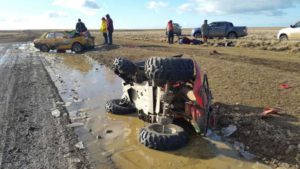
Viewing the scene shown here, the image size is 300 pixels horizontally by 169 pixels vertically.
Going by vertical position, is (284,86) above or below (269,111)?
above

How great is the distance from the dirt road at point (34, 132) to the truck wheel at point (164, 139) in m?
1.05

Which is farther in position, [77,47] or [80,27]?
[80,27]

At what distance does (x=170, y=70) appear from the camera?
5.74 m

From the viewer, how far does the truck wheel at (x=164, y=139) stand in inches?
218

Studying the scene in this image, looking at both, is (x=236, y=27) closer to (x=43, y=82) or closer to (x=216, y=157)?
(x=43, y=82)

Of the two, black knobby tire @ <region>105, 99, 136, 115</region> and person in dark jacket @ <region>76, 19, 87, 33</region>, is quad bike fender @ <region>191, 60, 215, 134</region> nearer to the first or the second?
black knobby tire @ <region>105, 99, 136, 115</region>

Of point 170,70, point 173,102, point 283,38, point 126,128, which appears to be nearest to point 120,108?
point 126,128

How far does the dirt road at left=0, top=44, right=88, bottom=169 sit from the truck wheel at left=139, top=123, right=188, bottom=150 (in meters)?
1.05

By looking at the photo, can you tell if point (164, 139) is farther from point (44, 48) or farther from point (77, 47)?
point (44, 48)

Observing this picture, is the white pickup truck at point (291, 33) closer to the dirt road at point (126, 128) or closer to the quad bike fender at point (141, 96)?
the dirt road at point (126, 128)

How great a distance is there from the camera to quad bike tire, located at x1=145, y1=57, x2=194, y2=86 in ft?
18.9

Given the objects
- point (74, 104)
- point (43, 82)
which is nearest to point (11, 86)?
point (43, 82)

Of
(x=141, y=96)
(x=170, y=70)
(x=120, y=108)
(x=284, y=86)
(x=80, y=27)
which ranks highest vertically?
(x=80, y=27)

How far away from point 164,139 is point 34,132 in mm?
2512
